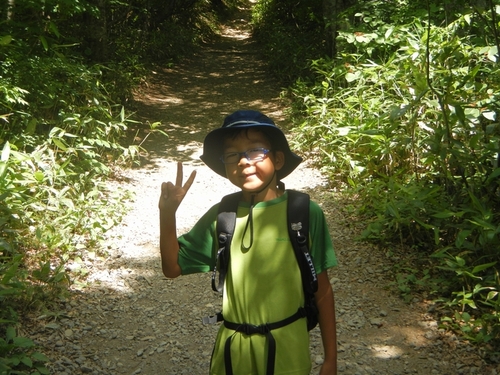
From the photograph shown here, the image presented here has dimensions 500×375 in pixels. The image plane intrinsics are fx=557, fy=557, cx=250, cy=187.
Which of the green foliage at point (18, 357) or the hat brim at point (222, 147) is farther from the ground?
the hat brim at point (222, 147)

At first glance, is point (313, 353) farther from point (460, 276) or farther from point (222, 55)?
point (222, 55)

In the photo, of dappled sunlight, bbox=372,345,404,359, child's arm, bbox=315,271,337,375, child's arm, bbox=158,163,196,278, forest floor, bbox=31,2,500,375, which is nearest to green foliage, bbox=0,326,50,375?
forest floor, bbox=31,2,500,375

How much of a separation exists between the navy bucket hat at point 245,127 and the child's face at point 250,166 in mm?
34

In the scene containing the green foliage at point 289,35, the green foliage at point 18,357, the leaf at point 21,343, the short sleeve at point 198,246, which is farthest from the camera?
the green foliage at point 289,35

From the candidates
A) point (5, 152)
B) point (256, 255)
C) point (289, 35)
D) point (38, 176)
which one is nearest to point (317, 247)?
point (256, 255)

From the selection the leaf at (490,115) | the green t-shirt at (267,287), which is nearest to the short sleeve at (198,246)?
the green t-shirt at (267,287)

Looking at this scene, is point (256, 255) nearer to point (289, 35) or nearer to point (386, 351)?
point (386, 351)

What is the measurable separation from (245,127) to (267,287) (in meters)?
0.58

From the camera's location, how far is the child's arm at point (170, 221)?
2004mm

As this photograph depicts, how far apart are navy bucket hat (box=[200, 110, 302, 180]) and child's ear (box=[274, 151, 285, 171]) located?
0.04 feet

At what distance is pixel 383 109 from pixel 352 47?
114 inches

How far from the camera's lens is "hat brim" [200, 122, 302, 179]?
2074 mm

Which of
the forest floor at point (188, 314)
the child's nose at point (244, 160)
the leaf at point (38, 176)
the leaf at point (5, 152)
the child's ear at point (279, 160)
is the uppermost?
the child's nose at point (244, 160)

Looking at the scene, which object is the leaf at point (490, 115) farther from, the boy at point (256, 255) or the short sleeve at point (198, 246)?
the short sleeve at point (198, 246)
